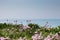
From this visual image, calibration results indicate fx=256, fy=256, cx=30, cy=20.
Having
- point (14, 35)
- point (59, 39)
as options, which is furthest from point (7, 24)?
point (59, 39)

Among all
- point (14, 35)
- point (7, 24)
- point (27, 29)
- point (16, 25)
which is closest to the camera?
point (14, 35)

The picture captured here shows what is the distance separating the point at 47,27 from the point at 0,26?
9.31 feet

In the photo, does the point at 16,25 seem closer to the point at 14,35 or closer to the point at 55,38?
the point at 14,35

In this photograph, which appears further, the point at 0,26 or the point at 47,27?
the point at 0,26

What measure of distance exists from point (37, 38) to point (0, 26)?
23.3ft

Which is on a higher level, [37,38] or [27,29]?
[37,38]

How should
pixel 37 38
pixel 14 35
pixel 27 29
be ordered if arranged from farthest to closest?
pixel 27 29, pixel 14 35, pixel 37 38

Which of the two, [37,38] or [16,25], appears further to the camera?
[16,25]

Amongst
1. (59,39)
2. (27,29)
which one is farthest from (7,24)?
(59,39)

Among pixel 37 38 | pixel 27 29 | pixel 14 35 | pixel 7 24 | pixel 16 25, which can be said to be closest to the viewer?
pixel 37 38

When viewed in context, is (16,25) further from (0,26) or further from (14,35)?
(14,35)

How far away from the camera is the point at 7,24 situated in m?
11.9

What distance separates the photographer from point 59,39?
451cm

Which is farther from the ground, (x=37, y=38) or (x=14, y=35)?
(x=37, y=38)
